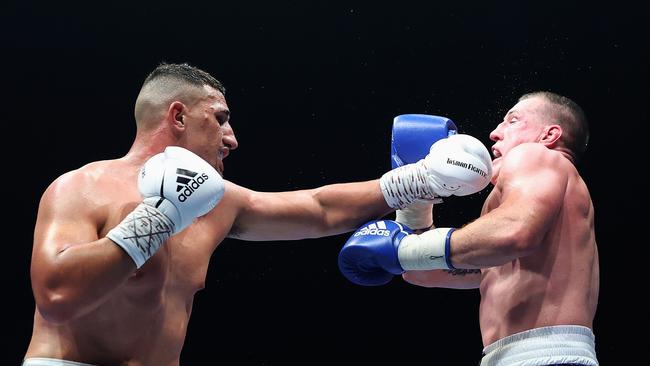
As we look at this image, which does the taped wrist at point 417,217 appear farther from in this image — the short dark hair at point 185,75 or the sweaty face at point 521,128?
the short dark hair at point 185,75

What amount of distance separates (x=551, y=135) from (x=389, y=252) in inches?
30.0

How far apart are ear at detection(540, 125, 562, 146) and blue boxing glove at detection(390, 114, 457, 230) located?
324 mm

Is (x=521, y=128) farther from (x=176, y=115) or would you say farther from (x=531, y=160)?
(x=176, y=115)

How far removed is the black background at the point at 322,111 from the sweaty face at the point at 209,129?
2.12 m

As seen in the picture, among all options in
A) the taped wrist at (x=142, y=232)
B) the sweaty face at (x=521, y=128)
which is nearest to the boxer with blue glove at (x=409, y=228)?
the sweaty face at (x=521, y=128)

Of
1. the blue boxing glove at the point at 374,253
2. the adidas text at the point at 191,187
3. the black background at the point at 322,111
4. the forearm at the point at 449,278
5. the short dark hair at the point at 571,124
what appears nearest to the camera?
the adidas text at the point at 191,187

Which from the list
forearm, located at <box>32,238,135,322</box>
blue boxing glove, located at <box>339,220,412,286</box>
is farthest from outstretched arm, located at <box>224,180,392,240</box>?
forearm, located at <box>32,238,135,322</box>

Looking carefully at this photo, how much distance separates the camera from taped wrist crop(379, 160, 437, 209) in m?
2.81

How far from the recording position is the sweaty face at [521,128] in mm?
2938

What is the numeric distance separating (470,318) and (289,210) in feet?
7.52

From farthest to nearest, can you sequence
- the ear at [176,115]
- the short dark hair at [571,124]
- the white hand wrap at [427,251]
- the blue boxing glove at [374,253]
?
the short dark hair at [571,124] → the ear at [176,115] → the blue boxing glove at [374,253] → the white hand wrap at [427,251]

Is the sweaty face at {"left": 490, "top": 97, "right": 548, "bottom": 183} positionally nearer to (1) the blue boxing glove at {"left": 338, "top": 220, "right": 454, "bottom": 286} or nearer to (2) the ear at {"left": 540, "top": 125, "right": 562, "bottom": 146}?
(2) the ear at {"left": 540, "top": 125, "right": 562, "bottom": 146}

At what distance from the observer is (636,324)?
480cm

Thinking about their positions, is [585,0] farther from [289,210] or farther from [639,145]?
[289,210]
